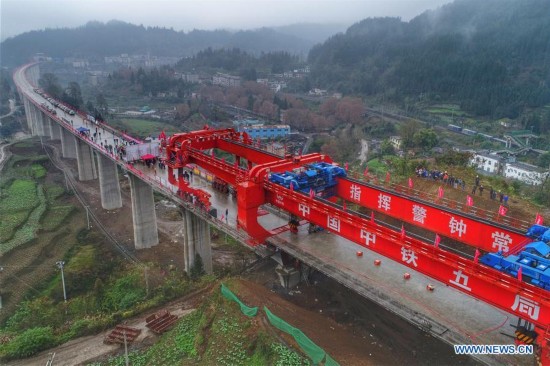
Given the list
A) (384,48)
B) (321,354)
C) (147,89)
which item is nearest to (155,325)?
(321,354)

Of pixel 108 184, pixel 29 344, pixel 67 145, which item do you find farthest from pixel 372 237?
pixel 67 145

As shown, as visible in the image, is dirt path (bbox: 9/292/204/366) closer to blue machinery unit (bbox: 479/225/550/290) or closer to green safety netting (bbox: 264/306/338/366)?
green safety netting (bbox: 264/306/338/366)

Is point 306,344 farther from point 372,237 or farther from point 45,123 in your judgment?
point 45,123

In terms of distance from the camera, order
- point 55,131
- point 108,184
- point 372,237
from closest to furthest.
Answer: point 372,237 → point 108,184 → point 55,131

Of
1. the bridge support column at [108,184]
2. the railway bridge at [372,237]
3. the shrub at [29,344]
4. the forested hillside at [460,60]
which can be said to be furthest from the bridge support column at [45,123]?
the forested hillside at [460,60]

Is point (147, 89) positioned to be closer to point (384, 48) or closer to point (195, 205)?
point (384, 48)

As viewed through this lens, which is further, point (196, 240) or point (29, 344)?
point (196, 240)
